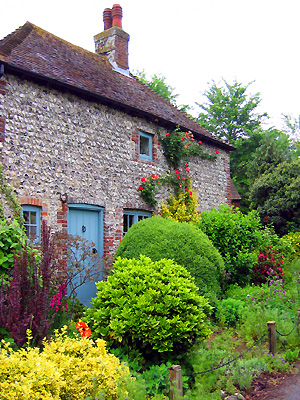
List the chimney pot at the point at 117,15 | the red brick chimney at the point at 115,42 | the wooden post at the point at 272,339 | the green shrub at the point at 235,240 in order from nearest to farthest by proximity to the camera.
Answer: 1. the wooden post at the point at 272,339
2. the green shrub at the point at 235,240
3. the red brick chimney at the point at 115,42
4. the chimney pot at the point at 117,15

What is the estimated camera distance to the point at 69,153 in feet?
29.3

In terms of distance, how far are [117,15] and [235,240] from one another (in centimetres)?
888

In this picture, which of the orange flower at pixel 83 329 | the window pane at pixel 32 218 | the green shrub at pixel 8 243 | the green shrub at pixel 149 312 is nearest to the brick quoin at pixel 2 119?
the window pane at pixel 32 218

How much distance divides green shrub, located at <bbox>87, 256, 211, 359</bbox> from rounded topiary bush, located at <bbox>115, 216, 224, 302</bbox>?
1822 mm

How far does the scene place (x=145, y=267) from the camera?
218 inches

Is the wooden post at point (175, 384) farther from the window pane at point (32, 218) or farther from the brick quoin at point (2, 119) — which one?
the brick quoin at point (2, 119)

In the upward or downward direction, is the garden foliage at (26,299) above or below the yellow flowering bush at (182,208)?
below

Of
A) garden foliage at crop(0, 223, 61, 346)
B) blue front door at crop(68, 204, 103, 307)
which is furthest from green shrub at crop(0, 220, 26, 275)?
blue front door at crop(68, 204, 103, 307)

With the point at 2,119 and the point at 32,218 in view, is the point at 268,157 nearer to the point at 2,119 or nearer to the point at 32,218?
the point at 32,218

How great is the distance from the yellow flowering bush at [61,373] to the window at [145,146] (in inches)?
307

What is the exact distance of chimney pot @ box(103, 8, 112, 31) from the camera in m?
13.8

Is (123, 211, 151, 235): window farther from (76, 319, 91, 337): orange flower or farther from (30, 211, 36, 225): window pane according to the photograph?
(76, 319, 91, 337): orange flower

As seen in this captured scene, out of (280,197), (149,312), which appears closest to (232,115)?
(280,197)

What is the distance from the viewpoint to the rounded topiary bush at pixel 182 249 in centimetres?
729
